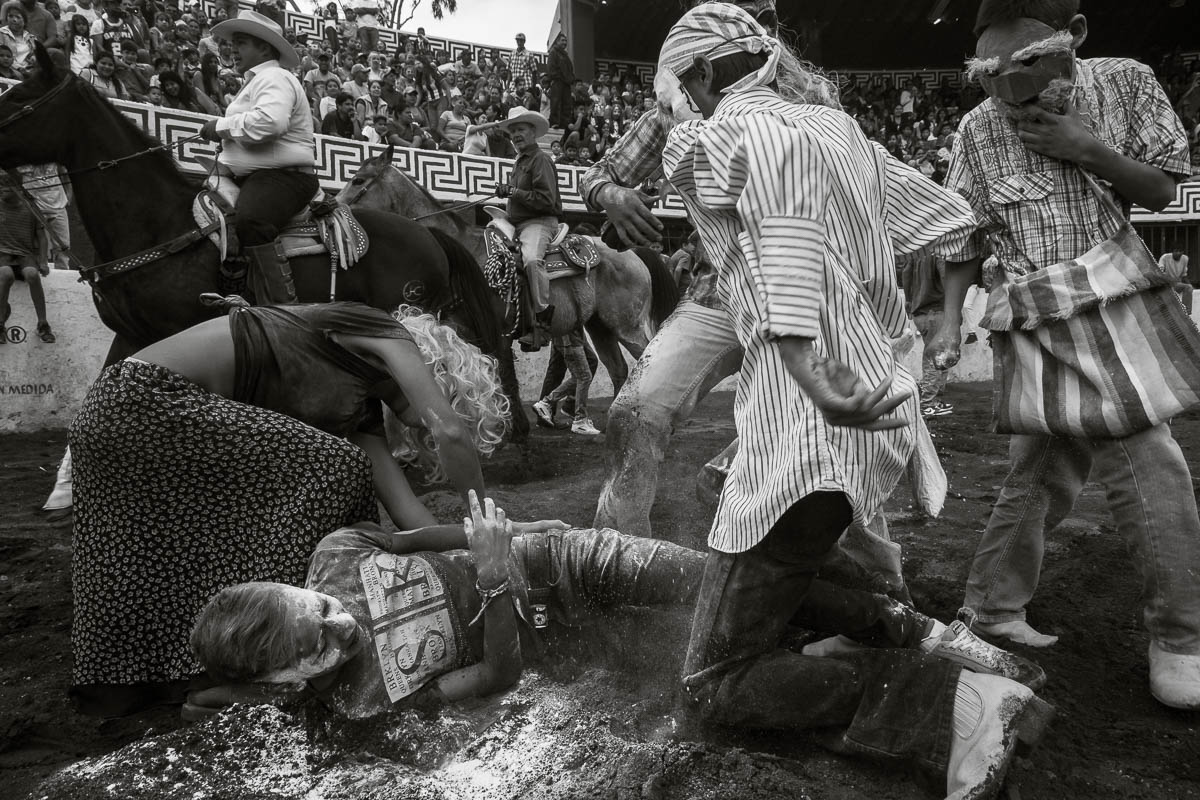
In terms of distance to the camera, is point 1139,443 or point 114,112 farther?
point 114,112

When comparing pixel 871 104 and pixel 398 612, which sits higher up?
pixel 871 104

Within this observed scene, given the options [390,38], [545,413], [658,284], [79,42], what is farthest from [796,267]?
[390,38]

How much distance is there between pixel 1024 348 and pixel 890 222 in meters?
0.88

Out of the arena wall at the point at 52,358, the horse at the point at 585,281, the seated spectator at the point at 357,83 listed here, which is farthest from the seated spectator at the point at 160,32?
the horse at the point at 585,281

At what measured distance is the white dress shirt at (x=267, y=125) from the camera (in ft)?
17.0

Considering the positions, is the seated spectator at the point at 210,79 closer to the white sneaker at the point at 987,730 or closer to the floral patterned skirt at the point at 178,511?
the floral patterned skirt at the point at 178,511

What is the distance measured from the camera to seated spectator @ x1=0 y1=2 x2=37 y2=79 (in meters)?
9.37

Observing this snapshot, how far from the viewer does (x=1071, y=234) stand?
2.59m

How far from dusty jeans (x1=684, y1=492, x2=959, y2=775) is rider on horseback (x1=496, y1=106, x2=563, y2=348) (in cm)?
582

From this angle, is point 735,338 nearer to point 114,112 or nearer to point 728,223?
point 728,223

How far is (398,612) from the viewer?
2156 millimetres

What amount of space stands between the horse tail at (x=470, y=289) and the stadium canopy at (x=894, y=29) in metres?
16.7

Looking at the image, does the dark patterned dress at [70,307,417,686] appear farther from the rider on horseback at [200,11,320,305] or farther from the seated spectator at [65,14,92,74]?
the seated spectator at [65,14,92,74]

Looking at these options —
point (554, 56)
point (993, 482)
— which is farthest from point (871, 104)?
point (993, 482)
